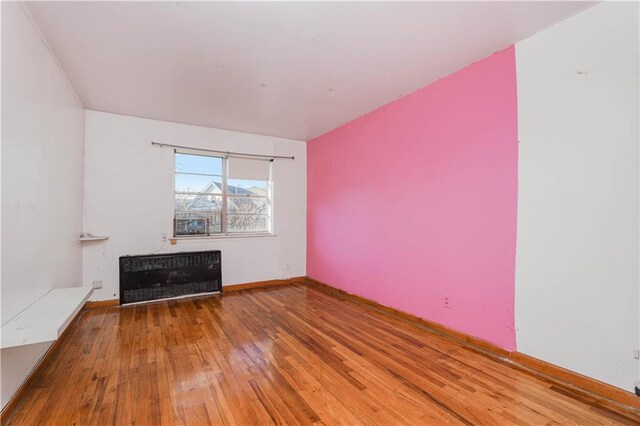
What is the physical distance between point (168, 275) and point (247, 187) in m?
1.83

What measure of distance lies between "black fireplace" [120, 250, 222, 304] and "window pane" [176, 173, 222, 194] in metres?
1.00

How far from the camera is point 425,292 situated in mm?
3006

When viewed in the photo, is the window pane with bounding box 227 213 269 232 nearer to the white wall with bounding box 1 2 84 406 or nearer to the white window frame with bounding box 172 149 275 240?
the white window frame with bounding box 172 149 275 240

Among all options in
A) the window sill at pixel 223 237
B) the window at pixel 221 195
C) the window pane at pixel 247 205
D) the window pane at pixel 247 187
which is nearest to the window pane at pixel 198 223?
the window at pixel 221 195

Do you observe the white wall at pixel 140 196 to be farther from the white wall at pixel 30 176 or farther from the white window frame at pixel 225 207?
the white wall at pixel 30 176

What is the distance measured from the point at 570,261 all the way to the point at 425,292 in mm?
1312

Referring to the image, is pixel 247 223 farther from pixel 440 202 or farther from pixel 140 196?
pixel 440 202

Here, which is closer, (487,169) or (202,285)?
(487,169)

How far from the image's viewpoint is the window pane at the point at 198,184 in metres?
4.30

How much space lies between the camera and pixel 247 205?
487 centimetres

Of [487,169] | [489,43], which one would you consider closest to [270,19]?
[489,43]

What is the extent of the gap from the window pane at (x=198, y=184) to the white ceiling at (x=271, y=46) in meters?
1.20

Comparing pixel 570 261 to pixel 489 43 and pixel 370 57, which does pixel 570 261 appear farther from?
pixel 370 57

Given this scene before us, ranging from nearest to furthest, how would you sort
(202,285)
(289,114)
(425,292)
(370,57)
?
(370,57) → (425,292) → (289,114) → (202,285)
